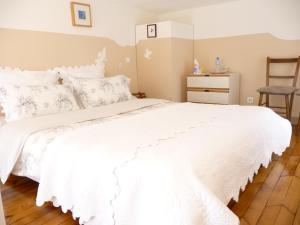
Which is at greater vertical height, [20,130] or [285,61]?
[285,61]

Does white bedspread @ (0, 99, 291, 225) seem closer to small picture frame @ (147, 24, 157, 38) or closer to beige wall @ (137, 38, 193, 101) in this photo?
beige wall @ (137, 38, 193, 101)

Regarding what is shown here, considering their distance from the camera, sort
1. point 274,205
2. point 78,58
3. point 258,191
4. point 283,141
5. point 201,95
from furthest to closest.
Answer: point 201,95 < point 78,58 < point 283,141 < point 258,191 < point 274,205

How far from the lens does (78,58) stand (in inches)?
120

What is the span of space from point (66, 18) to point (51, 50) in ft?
1.43

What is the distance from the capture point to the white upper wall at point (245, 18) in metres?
3.34

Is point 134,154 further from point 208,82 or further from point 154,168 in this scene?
point 208,82

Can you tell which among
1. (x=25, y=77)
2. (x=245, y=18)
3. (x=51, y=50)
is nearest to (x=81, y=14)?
(x=51, y=50)

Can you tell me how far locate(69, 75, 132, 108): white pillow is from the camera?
2516mm

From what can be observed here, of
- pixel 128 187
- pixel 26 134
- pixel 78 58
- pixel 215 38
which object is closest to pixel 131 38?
pixel 78 58

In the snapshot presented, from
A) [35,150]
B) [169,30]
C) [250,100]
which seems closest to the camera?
[35,150]

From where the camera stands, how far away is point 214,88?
369cm

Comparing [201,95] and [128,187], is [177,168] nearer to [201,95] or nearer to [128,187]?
[128,187]

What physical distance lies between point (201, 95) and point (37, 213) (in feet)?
9.26

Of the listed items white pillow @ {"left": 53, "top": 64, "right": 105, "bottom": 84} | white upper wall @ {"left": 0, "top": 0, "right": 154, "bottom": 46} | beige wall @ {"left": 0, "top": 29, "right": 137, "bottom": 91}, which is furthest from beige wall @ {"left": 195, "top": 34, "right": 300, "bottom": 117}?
white pillow @ {"left": 53, "top": 64, "right": 105, "bottom": 84}
